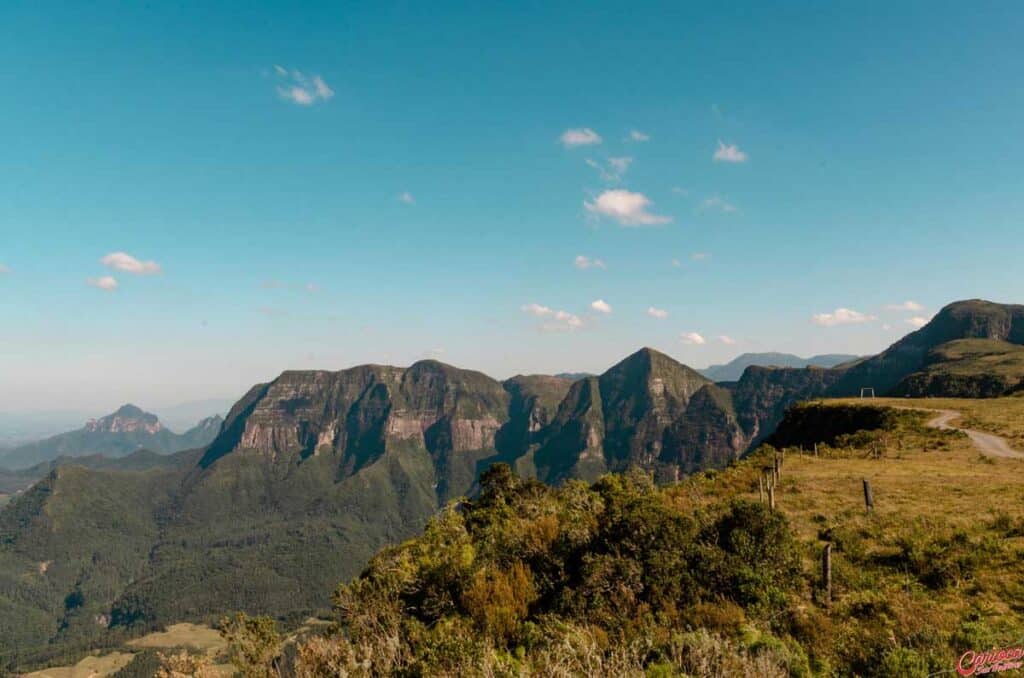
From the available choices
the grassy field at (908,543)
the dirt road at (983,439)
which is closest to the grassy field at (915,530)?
the grassy field at (908,543)

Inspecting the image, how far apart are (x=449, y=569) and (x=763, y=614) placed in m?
14.6

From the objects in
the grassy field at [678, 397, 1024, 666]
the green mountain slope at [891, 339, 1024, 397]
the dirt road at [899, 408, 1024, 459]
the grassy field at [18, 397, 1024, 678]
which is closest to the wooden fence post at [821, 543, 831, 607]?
the grassy field at [18, 397, 1024, 678]

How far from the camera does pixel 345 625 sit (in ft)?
86.5

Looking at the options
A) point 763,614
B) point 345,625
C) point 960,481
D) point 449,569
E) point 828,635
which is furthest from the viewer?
point 960,481

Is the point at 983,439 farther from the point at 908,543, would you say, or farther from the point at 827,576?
the point at 827,576

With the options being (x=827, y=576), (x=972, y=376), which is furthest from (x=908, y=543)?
(x=972, y=376)

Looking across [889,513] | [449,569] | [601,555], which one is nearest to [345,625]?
[449,569]

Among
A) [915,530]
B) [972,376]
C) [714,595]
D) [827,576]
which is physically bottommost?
[714,595]

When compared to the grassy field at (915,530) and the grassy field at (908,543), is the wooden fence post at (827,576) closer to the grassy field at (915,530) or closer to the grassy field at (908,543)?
the grassy field at (908,543)

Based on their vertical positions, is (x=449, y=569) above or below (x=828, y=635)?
below

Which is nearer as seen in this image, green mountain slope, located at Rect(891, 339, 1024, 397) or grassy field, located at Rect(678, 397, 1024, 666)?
grassy field, located at Rect(678, 397, 1024, 666)

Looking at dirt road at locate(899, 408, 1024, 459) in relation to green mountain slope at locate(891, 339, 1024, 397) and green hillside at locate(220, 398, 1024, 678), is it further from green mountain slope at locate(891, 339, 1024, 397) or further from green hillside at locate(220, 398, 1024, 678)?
green mountain slope at locate(891, 339, 1024, 397)

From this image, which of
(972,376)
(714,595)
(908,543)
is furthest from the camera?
(972,376)

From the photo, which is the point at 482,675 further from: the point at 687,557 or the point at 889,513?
the point at 889,513
